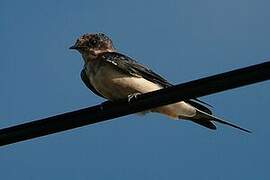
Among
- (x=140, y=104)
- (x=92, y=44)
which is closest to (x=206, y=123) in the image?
(x=92, y=44)

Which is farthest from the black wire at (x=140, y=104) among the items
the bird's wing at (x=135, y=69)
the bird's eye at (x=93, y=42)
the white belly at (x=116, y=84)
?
the bird's eye at (x=93, y=42)

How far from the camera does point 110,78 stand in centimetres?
898

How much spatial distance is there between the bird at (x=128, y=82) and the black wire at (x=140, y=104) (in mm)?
2779

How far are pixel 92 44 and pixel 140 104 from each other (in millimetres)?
4279

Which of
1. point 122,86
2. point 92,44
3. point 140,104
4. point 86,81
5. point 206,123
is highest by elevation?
point 92,44

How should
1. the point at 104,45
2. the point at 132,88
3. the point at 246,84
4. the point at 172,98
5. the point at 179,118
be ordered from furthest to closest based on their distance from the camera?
1. the point at 104,45
2. the point at 179,118
3. the point at 132,88
4. the point at 172,98
5. the point at 246,84

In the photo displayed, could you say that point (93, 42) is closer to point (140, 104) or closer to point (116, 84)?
point (116, 84)

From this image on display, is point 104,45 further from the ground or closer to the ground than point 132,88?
further from the ground

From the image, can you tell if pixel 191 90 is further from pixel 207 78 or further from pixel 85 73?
pixel 85 73

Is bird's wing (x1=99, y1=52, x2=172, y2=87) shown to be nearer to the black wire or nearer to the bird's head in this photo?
the bird's head

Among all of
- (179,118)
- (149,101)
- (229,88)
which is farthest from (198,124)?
(229,88)

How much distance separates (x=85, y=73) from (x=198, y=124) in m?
1.49

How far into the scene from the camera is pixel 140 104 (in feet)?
19.3

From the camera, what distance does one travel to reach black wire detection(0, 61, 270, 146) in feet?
16.8
